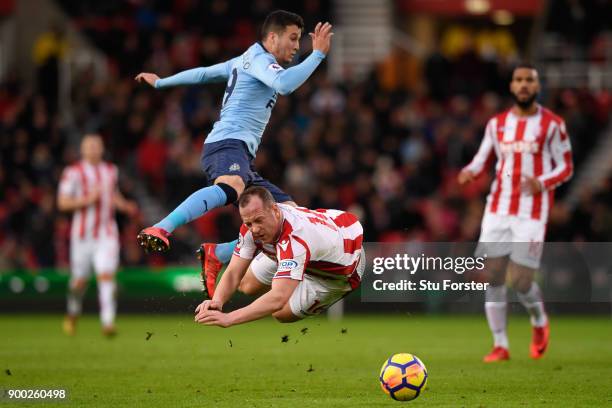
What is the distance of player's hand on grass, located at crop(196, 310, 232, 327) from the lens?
306 inches

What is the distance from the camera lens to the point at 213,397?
8.55 metres

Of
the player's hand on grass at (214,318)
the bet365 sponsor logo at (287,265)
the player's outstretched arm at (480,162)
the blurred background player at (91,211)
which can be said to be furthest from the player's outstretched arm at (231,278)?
the blurred background player at (91,211)

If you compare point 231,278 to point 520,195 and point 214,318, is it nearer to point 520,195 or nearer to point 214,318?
point 214,318

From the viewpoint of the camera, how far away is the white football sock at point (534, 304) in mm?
11320

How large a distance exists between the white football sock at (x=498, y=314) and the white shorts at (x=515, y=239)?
362 millimetres

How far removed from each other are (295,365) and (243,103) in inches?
103

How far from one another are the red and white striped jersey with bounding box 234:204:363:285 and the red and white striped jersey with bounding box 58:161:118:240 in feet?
21.0

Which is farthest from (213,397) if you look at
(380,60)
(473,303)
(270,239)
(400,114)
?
(380,60)

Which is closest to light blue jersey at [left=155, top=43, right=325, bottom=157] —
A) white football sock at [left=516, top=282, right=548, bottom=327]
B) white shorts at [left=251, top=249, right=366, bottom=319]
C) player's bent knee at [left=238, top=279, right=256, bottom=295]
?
player's bent knee at [left=238, top=279, right=256, bottom=295]

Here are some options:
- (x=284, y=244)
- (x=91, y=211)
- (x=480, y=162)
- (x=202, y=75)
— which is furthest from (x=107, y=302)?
(x=284, y=244)

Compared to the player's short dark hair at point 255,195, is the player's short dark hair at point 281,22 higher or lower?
higher

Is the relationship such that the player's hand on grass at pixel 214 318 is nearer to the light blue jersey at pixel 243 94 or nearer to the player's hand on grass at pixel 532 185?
the light blue jersey at pixel 243 94

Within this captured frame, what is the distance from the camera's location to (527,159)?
11266mm

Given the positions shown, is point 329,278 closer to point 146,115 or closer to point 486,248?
point 486,248
